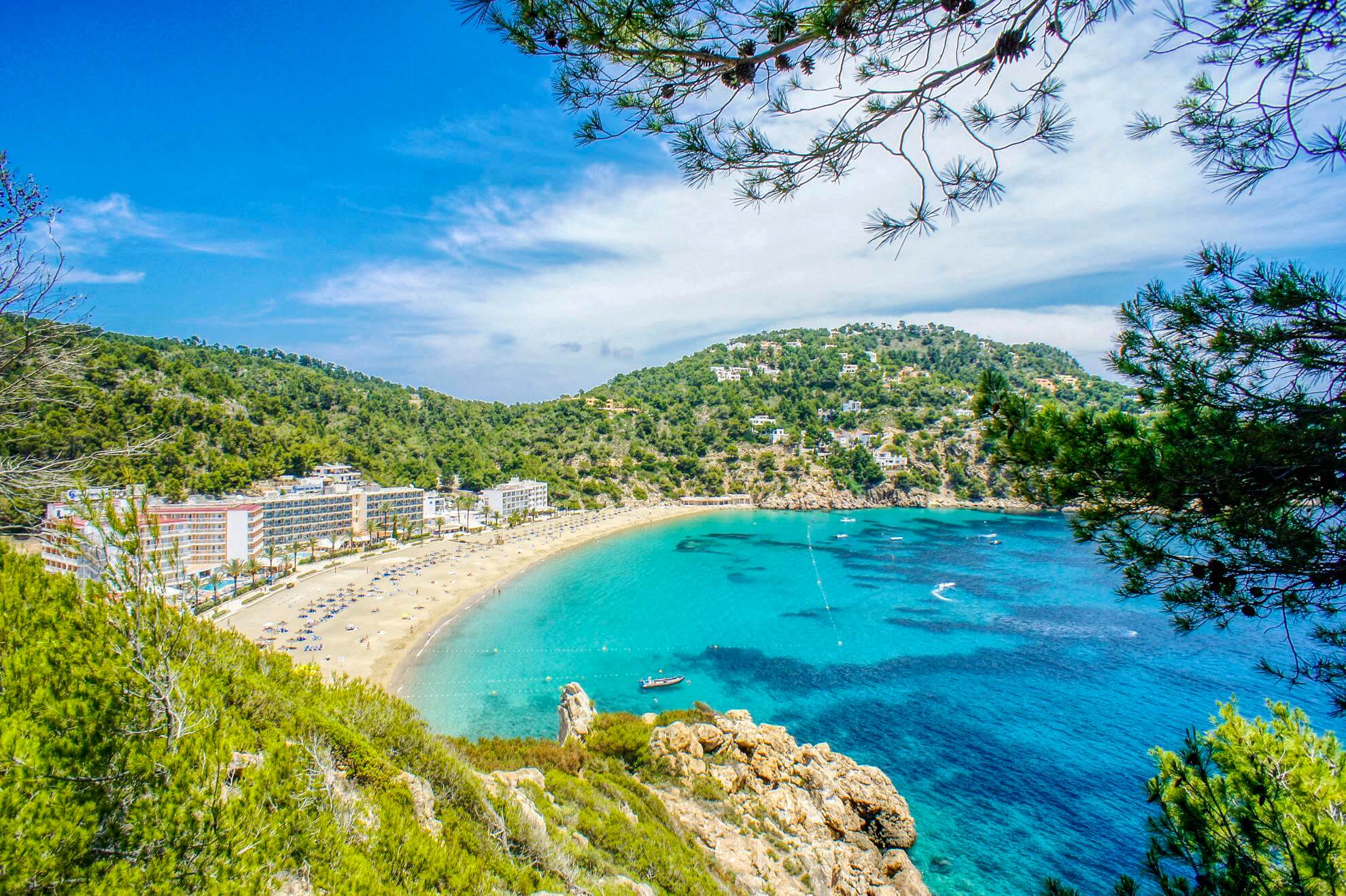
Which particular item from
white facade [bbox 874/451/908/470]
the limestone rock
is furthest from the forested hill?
the limestone rock

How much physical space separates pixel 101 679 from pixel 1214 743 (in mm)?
8946

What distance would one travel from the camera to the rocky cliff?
736 cm

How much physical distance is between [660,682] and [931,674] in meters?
9.10

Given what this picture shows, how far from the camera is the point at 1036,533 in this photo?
4331 centimetres

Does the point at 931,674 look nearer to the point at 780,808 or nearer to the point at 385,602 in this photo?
the point at 780,808

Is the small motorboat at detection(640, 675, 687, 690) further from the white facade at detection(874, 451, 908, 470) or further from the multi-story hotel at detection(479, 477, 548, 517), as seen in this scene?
the white facade at detection(874, 451, 908, 470)

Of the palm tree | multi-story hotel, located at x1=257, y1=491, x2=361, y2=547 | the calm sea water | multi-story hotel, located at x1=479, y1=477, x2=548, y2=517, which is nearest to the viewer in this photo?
the calm sea water

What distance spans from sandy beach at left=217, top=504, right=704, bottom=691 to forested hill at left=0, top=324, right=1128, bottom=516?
9.45m

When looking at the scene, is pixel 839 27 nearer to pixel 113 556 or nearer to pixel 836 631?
pixel 113 556

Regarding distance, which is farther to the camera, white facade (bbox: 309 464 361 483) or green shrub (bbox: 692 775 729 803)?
white facade (bbox: 309 464 361 483)

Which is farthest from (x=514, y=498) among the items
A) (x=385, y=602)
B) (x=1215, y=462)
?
(x=1215, y=462)

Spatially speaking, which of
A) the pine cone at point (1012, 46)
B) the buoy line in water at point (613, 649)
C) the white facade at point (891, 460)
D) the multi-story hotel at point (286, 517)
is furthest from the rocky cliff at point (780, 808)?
the white facade at point (891, 460)

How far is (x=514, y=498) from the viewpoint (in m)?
47.5

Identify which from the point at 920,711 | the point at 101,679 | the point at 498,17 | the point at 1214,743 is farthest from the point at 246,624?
the point at 1214,743
